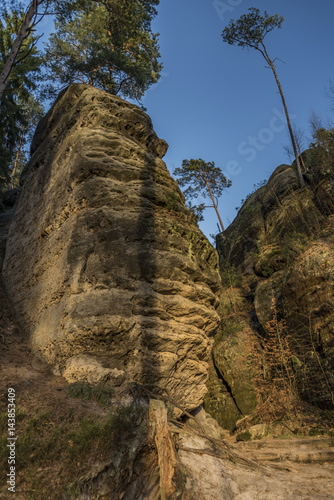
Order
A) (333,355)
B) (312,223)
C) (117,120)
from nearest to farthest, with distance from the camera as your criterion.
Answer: (333,355) → (117,120) → (312,223)

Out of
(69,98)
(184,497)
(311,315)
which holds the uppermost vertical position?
(69,98)

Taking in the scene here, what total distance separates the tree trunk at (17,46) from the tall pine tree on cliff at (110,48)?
3.16 meters

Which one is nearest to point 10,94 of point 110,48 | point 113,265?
point 110,48

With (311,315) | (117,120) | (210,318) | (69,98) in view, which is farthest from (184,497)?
(69,98)

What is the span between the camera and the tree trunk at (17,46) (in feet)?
29.6

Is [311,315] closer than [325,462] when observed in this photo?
No

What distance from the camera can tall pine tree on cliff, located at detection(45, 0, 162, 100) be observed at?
13521mm

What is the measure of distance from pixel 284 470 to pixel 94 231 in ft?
19.1

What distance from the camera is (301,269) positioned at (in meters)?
9.63

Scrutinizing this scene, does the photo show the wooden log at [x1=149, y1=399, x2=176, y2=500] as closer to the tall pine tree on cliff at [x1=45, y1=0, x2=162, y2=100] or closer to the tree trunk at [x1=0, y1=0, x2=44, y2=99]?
the tree trunk at [x1=0, y1=0, x2=44, y2=99]

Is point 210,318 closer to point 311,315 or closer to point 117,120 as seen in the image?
point 311,315

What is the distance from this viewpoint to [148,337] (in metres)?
5.07
